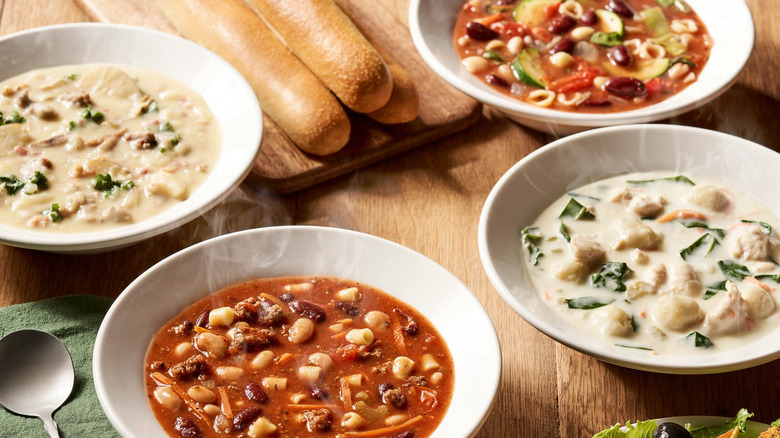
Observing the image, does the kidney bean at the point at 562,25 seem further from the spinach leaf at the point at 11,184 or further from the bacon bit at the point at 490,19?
the spinach leaf at the point at 11,184

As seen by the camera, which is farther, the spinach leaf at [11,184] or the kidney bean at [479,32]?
the kidney bean at [479,32]

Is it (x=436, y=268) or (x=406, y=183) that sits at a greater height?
(x=436, y=268)

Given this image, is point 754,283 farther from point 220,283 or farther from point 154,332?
point 154,332

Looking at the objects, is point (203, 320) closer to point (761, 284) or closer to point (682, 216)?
point (682, 216)

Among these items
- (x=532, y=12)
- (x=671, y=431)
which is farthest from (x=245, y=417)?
(x=532, y=12)

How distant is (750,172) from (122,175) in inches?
91.0

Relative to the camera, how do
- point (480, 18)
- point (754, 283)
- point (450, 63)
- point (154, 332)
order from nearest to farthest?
point (154, 332) < point (754, 283) < point (450, 63) < point (480, 18)

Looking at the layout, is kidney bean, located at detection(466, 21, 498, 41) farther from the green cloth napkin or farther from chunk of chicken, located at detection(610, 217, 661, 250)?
the green cloth napkin

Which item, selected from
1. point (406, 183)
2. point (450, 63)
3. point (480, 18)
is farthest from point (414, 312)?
point (480, 18)

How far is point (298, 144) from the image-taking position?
12.0ft

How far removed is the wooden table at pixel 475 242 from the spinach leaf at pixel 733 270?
307 millimetres

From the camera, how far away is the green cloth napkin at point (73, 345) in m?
2.57

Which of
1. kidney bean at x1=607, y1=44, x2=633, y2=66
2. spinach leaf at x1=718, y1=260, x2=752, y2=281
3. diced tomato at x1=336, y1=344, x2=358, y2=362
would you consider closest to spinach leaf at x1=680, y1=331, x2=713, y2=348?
spinach leaf at x1=718, y1=260, x2=752, y2=281

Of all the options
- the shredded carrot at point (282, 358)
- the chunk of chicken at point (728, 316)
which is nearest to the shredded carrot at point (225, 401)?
the shredded carrot at point (282, 358)
